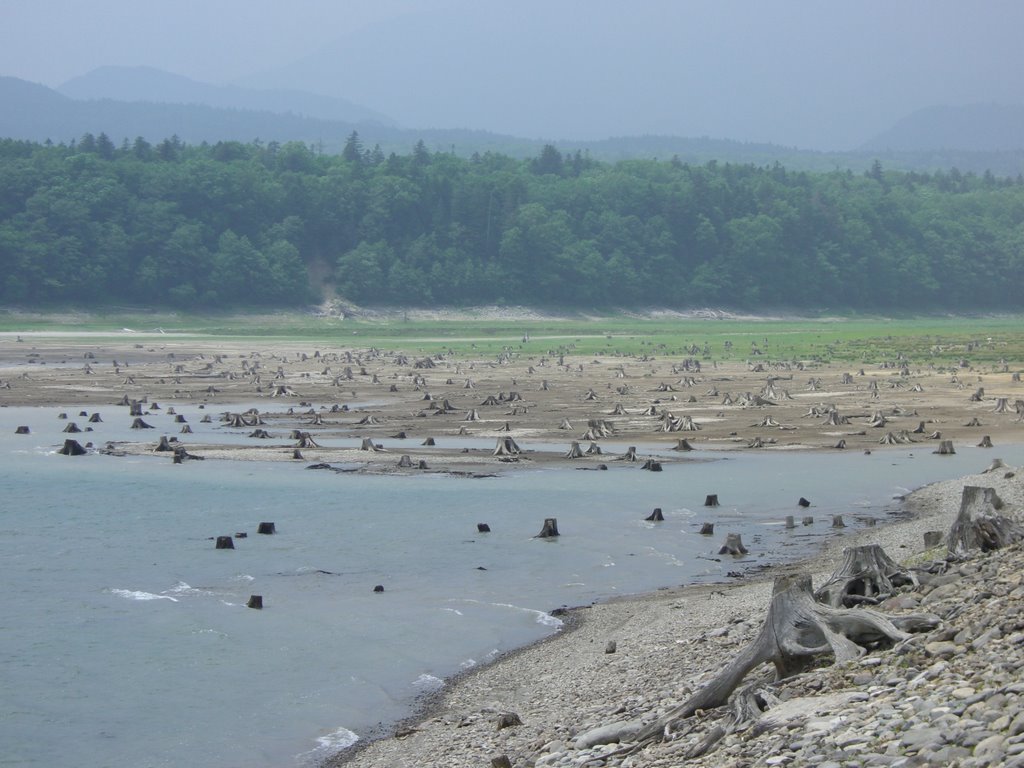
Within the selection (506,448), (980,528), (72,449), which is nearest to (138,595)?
(980,528)

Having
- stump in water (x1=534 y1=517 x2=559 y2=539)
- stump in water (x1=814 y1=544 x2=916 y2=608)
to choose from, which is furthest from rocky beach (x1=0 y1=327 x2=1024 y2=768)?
stump in water (x1=534 y1=517 x2=559 y2=539)

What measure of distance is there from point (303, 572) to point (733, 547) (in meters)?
7.58

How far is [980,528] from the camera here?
1595 centimetres

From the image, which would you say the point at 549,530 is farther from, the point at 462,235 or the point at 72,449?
the point at 462,235

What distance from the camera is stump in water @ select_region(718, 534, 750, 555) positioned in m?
24.9

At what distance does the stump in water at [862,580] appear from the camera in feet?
46.3

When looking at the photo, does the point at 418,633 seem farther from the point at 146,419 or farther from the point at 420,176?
the point at 420,176

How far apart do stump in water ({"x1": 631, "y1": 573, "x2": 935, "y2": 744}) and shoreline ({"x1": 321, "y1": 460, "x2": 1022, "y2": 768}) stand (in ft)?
6.54

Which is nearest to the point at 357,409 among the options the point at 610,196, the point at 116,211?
the point at 116,211

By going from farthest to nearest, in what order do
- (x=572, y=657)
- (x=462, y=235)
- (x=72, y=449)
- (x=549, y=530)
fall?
(x=462, y=235), (x=72, y=449), (x=549, y=530), (x=572, y=657)

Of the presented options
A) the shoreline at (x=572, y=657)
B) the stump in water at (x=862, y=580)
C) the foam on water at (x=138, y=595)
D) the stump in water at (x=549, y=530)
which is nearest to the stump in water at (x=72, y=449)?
the foam on water at (x=138, y=595)

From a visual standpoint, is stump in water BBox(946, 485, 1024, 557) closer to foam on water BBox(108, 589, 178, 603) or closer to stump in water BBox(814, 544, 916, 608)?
stump in water BBox(814, 544, 916, 608)

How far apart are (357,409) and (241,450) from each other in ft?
38.1

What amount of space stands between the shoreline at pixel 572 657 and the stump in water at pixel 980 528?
2.60m
